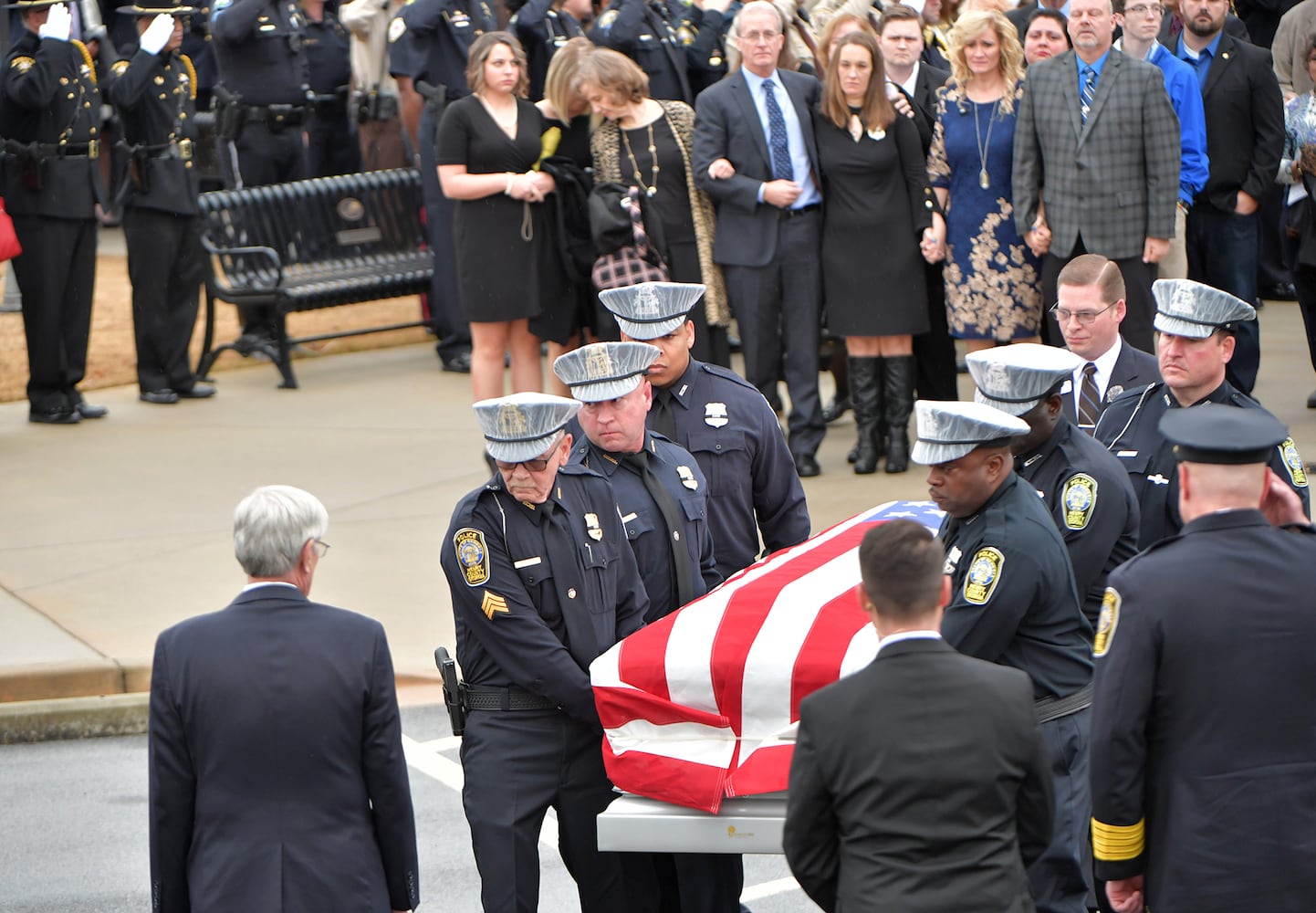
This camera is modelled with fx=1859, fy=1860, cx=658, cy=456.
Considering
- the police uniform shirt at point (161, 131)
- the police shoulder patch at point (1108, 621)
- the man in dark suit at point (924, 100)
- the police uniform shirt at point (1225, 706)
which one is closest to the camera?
the police uniform shirt at point (1225, 706)

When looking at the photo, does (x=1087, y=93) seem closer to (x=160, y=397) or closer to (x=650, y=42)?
(x=650, y=42)

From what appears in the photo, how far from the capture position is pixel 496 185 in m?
9.25

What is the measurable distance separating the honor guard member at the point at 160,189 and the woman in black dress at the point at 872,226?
405 cm

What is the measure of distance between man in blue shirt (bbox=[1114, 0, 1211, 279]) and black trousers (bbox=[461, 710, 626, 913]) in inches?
201

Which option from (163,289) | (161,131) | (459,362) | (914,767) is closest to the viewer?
(914,767)

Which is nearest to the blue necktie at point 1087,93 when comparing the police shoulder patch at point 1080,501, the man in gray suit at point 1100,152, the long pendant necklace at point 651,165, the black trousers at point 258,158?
the man in gray suit at point 1100,152

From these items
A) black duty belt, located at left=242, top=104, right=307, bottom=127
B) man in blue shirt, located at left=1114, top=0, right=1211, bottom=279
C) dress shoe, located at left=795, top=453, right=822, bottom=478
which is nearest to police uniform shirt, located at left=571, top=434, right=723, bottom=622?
dress shoe, located at left=795, top=453, right=822, bottom=478

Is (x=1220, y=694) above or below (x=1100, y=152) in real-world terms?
below

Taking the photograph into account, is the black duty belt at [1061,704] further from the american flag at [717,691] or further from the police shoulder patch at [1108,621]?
the police shoulder patch at [1108,621]

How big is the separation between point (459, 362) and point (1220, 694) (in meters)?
9.14

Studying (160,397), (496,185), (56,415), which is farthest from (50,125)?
(496,185)

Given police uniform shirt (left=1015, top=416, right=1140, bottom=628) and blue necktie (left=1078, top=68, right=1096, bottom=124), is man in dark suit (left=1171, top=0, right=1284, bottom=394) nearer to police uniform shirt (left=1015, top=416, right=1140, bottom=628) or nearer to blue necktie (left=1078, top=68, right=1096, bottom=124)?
blue necktie (left=1078, top=68, right=1096, bottom=124)

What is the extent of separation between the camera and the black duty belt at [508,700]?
477 cm

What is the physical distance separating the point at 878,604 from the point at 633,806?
1384mm
